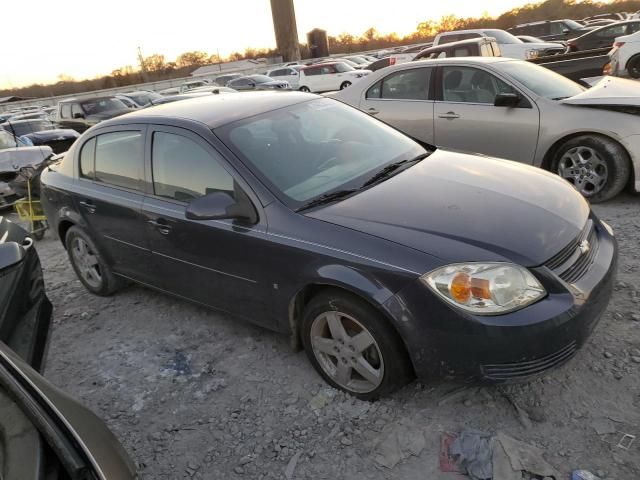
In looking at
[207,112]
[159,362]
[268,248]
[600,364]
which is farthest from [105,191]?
[600,364]

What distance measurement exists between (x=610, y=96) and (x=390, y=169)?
10.3 feet

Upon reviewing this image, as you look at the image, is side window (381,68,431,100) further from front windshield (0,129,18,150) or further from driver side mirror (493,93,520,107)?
front windshield (0,129,18,150)

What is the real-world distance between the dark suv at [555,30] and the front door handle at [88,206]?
26.8m

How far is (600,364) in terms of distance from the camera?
2818 millimetres

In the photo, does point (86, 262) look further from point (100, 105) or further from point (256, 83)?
point (256, 83)

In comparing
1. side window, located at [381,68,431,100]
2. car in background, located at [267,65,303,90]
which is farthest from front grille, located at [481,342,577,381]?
car in background, located at [267,65,303,90]

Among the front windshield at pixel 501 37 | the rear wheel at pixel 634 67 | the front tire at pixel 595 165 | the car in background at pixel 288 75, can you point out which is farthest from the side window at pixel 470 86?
the car in background at pixel 288 75

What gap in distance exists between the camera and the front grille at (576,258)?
8.02 ft

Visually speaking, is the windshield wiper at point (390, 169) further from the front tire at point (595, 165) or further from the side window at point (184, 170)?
the front tire at point (595, 165)

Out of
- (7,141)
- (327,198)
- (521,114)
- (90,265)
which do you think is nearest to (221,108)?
(327,198)

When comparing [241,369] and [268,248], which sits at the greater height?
[268,248]

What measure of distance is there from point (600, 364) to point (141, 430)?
2.60m

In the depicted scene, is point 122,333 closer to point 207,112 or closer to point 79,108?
point 207,112

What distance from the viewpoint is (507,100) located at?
531cm
